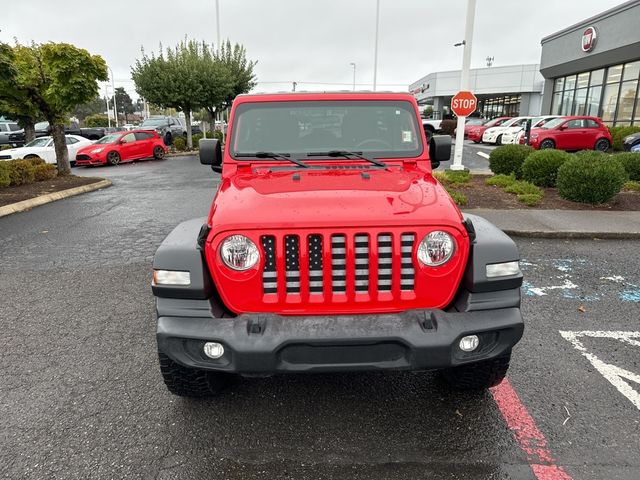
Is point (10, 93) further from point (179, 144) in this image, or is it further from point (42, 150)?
point (179, 144)

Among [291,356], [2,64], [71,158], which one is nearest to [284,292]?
[291,356]

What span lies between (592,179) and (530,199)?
1.09 m

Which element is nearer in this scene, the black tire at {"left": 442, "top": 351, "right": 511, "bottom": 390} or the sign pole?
the black tire at {"left": 442, "top": 351, "right": 511, "bottom": 390}

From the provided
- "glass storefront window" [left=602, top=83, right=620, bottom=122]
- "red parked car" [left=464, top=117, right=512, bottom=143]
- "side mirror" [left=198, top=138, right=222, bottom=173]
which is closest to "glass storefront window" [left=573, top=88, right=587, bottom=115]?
"glass storefront window" [left=602, top=83, right=620, bottom=122]

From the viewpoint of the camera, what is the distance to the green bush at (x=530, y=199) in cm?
882

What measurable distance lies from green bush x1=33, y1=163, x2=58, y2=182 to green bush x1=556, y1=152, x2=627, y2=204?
12979 mm

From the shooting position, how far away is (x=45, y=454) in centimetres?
250

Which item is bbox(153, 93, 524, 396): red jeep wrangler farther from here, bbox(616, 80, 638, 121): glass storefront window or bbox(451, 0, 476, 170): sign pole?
bbox(616, 80, 638, 121): glass storefront window

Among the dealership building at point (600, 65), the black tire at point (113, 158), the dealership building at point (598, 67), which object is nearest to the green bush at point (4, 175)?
the black tire at point (113, 158)

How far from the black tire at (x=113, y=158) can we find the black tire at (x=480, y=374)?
63.0 ft

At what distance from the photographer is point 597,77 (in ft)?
83.1

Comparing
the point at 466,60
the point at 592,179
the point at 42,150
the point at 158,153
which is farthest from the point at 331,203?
the point at 158,153

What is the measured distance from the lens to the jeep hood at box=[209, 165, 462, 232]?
95.1 inches

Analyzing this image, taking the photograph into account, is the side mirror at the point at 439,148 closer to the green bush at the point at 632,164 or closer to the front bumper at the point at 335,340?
the front bumper at the point at 335,340
